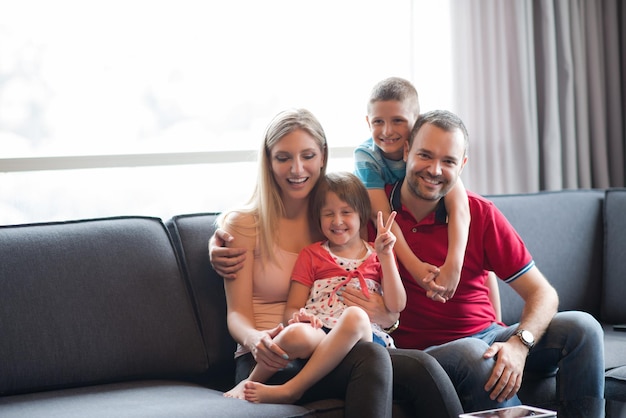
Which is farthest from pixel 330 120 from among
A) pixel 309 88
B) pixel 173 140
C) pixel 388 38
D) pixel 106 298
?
pixel 106 298

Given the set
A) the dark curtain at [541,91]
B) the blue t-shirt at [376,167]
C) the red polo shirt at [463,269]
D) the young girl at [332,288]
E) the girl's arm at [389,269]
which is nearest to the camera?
the young girl at [332,288]

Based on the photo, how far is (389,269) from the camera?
2.26 meters

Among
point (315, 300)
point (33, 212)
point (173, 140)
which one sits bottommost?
point (315, 300)

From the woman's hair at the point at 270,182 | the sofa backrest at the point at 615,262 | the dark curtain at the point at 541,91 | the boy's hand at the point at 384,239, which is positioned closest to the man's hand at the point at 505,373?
the boy's hand at the point at 384,239

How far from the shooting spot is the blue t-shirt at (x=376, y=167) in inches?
101

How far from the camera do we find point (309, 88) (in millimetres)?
3605

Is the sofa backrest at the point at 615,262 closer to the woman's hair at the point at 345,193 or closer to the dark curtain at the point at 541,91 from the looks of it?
the dark curtain at the point at 541,91

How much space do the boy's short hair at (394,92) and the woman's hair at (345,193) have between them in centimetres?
26

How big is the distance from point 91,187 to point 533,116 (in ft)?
6.61

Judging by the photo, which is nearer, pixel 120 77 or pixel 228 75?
pixel 120 77

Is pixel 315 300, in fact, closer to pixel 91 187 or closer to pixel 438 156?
pixel 438 156

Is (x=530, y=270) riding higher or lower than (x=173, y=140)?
lower

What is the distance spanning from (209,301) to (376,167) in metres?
0.68

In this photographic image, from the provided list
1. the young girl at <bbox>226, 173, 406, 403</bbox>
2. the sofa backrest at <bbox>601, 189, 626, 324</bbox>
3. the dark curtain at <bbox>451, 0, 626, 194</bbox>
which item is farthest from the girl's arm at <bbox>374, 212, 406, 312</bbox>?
the dark curtain at <bbox>451, 0, 626, 194</bbox>
